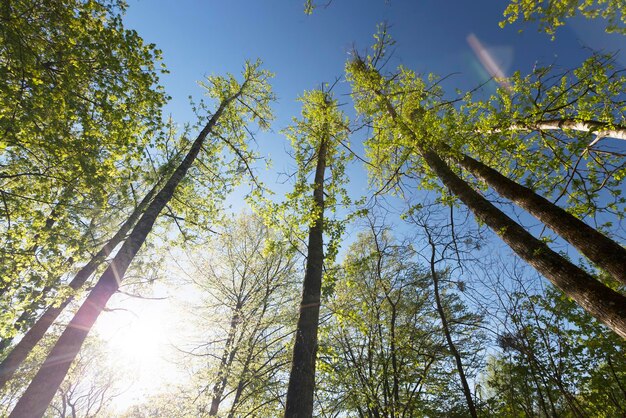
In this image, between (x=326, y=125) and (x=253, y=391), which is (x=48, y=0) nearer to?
(x=326, y=125)

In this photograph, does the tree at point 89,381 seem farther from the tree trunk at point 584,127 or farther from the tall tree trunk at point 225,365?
the tree trunk at point 584,127

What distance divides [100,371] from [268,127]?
20.7 metres

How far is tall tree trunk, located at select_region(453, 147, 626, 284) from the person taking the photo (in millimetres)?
2975

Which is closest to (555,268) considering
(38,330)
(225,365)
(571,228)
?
(571,228)

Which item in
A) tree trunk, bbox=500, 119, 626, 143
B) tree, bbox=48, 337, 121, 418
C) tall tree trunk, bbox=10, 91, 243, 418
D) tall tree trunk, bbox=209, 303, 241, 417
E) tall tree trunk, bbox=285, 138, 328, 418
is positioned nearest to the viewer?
tall tree trunk, bbox=285, 138, 328, 418

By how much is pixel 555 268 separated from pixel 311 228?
13.0 feet

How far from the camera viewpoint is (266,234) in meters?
13.3

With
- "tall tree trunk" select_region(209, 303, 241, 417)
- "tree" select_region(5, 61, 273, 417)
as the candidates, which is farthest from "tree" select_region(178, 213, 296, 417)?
"tree" select_region(5, 61, 273, 417)

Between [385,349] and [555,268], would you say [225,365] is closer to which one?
[385,349]

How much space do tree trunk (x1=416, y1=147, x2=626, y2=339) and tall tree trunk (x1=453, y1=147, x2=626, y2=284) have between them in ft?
0.82

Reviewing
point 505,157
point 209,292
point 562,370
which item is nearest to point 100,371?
point 209,292

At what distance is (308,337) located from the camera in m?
4.06

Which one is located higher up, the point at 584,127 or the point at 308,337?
the point at 584,127

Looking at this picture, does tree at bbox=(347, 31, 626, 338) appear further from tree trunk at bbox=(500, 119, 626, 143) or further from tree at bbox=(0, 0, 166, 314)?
tree at bbox=(0, 0, 166, 314)
